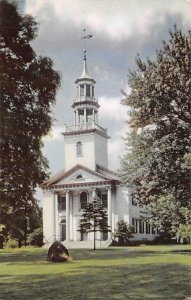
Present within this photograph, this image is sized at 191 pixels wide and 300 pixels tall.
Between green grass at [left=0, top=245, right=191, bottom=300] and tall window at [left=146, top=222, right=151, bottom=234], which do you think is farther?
tall window at [left=146, top=222, right=151, bottom=234]

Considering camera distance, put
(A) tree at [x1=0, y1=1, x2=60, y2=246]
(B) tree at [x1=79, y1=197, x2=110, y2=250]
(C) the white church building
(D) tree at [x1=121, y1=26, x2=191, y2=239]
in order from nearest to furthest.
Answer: (A) tree at [x1=0, y1=1, x2=60, y2=246] → (C) the white church building → (B) tree at [x1=79, y1=197, x2=110, y2=250] → (D) tree at [x1=121, y1=26, x2=191, y2=239]

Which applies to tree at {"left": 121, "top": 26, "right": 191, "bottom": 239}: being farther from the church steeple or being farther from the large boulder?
the large boulder

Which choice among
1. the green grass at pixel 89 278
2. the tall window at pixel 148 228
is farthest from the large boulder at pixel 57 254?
the tall window at pixel 148 228

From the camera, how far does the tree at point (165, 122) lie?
25.9ft

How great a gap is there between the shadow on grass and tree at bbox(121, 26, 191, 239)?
2297 millimetres

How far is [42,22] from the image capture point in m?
5.12

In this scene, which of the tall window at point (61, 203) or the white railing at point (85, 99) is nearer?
the white railing at point (85, 99)

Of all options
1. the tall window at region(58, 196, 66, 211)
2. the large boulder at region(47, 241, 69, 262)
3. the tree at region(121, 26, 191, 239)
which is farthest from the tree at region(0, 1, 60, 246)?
the tall window at region(58, 196, 66, 211)

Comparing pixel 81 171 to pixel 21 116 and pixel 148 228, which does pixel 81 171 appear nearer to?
pixel 148 228

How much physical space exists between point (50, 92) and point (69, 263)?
2.69 metres

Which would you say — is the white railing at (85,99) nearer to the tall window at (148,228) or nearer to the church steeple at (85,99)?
the church steeple at (85,99)

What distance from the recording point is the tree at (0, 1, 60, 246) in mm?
Result: 5461

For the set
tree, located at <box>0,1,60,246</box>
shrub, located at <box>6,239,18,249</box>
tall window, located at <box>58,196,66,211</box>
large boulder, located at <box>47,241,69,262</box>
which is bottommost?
large boulder, located at <box>47,241,69,262</box>

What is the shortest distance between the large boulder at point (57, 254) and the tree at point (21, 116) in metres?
1.16
